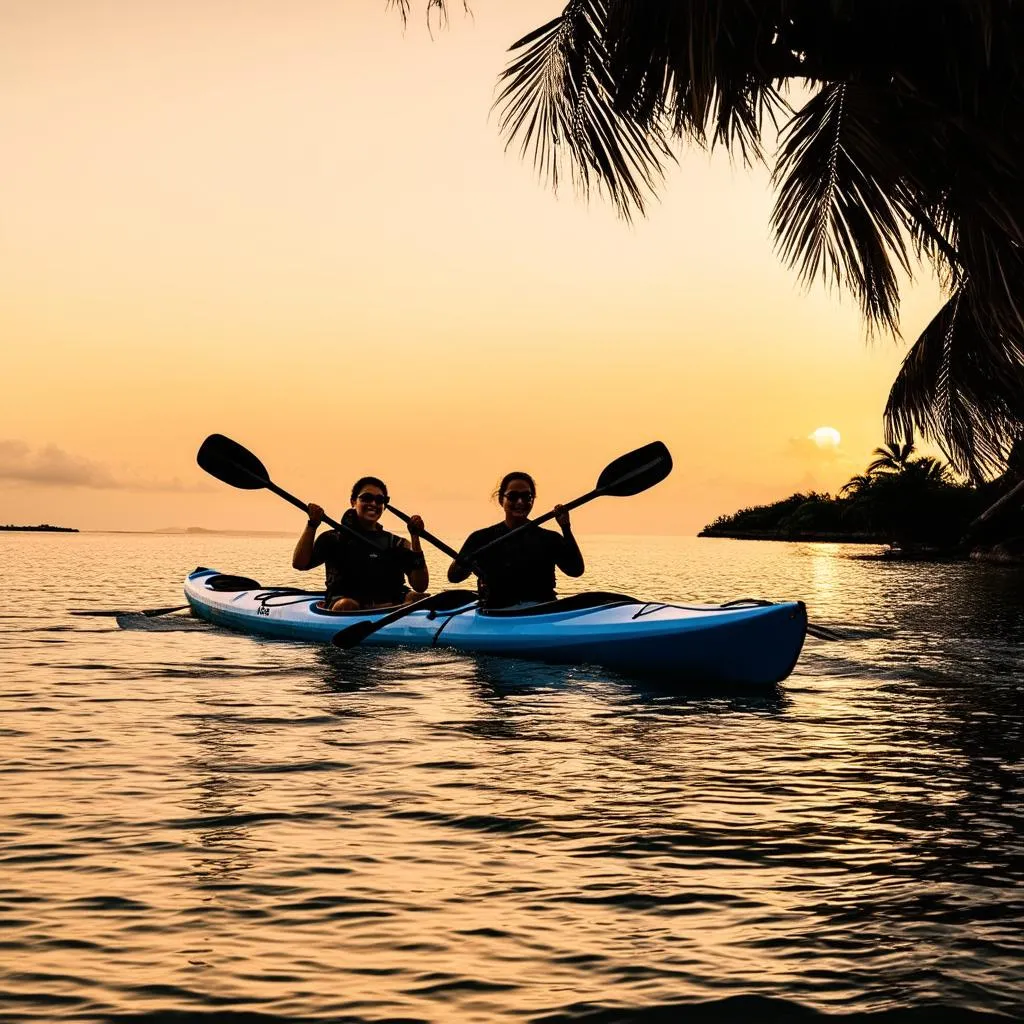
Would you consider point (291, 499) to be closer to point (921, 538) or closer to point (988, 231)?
point (988, 231)

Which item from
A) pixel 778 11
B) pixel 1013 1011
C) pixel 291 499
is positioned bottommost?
pixel 1013 1011

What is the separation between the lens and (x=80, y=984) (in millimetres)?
3078

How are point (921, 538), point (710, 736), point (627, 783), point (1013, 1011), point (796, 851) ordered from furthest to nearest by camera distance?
point (921, 538), point (710, 736), point (627, 783), point (796, 851), point (1013, 1011)

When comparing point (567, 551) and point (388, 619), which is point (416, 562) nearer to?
point (388, 619)

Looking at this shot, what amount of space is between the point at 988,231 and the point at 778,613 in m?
2.74

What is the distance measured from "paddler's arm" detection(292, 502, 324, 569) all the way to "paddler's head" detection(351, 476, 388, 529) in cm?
32

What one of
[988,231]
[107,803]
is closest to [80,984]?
[107,803]

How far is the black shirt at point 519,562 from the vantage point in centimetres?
997

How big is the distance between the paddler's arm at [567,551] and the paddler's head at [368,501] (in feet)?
5.57

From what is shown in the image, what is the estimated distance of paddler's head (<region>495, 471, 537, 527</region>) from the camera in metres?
9.89

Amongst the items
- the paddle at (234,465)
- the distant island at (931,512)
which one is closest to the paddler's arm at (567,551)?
the paddle at (234,465)

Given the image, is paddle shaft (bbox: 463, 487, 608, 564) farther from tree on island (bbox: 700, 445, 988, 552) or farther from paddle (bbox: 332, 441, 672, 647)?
tree on island (bbox: 700, 445, 988, 552)

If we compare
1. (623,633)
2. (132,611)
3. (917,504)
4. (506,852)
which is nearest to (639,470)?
(623,633)

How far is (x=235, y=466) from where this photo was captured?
12.0 meters
